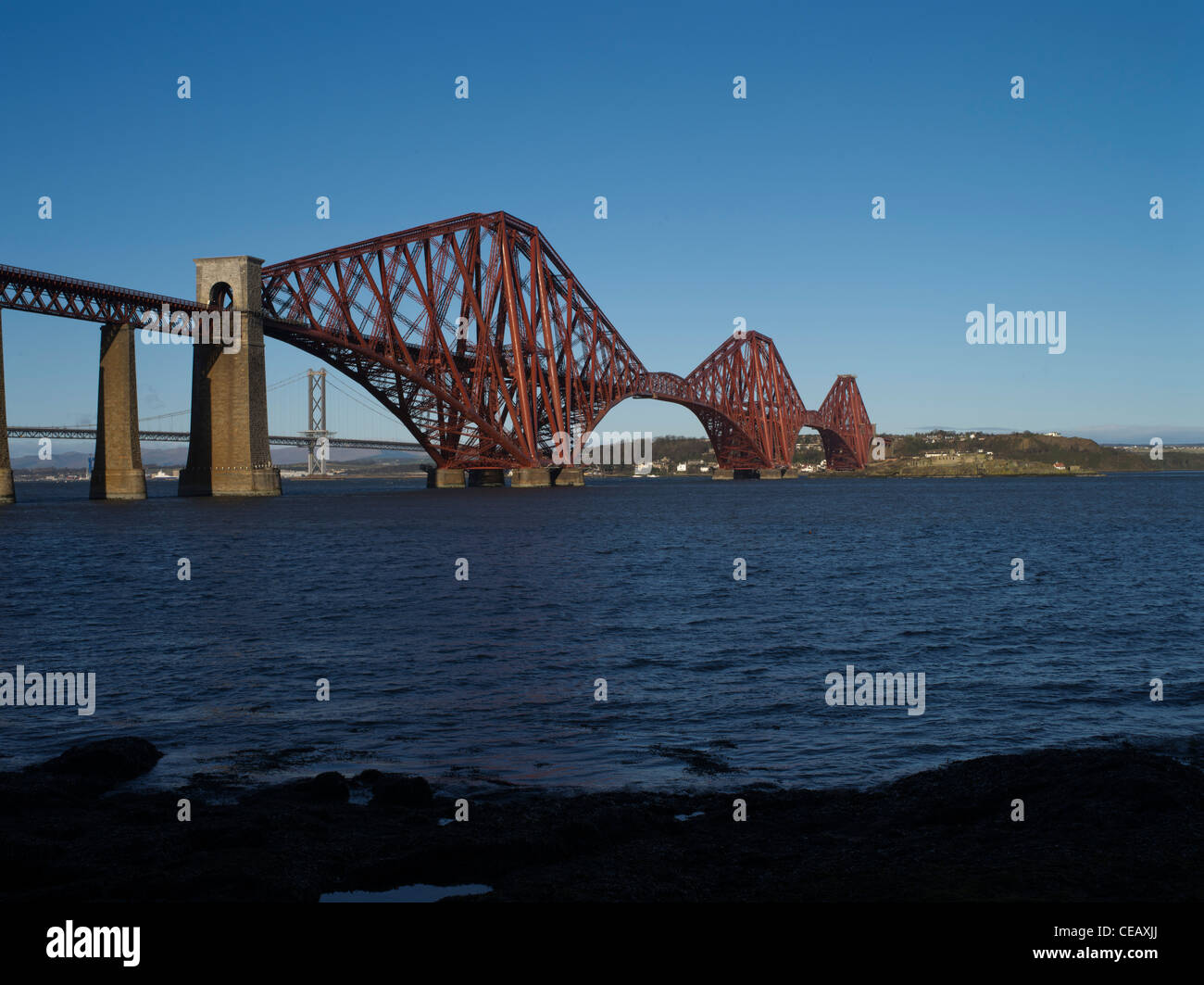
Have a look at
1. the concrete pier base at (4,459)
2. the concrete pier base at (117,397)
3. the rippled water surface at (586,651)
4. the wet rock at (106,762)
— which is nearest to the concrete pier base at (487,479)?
the concrete pier base at (117,397)

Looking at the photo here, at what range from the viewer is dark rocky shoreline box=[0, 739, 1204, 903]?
25.1 feet

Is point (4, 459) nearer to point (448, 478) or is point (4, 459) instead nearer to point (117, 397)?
point (117, 397)

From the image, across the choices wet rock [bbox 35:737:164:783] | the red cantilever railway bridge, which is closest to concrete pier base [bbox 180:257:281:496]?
the red cantilever railway bridge

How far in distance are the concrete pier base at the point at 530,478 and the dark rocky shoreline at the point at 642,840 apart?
334ft

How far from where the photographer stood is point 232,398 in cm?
7631

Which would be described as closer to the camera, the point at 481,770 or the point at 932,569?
the point at 481,770

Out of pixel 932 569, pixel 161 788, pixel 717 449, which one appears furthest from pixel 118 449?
pixel 717 449

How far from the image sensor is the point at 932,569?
3622 centimetres

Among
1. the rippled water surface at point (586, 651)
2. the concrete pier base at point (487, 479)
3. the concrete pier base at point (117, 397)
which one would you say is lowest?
the rippled water surface at point (586, 651)

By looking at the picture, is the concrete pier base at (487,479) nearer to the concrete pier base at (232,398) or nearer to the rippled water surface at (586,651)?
the concrete pier base at (232,398)

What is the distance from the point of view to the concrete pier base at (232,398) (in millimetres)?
76750

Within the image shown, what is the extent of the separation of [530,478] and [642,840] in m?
105
